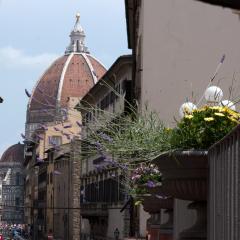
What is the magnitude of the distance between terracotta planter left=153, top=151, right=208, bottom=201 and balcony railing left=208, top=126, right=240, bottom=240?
13.8 inches

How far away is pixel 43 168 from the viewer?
12056 centimetres

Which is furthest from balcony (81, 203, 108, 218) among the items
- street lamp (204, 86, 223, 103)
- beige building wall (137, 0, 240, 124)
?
street lamp (204, 86, 223, 103)

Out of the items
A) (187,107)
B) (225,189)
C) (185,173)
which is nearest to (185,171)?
(185,173)

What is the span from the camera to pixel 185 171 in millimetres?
7703

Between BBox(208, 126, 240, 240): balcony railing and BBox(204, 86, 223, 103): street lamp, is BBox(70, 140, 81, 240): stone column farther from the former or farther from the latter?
BBox(208, 126, 240, 240): balcony railing

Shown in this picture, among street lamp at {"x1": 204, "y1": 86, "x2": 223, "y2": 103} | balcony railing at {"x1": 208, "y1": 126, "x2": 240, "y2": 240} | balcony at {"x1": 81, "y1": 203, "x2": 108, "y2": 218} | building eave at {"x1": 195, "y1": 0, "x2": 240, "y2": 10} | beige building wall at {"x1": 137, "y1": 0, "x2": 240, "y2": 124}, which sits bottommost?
balcony at {"x1": 81, "y1": 203, "x2": 108, "y2": 218}

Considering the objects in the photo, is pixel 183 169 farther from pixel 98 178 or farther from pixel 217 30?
pixel 98 178

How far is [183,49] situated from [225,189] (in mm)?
21771

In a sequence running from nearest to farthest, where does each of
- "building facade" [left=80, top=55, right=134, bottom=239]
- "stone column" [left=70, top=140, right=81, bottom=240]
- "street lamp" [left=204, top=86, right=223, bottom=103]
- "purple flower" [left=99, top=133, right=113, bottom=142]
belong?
"purple flower" [left=99, top=133, right=113, bottom=142] → "street lamp" [left=204, top=86, right=223, bottom=103] → "building facade" [left=80, top=55, right=134, bottom=239] → "stone column" [left=70, top=140, right=81, bottom=240]

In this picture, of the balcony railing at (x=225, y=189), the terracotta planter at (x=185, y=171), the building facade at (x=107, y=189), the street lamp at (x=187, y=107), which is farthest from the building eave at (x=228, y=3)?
the building facade at (x=107, y=189)

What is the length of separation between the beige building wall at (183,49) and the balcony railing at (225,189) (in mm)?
20253

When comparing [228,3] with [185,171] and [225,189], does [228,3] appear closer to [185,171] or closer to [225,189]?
[225,189]

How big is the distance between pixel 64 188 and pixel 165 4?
64.8 m

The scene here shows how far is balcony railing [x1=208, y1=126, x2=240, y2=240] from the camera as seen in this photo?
585 cm
